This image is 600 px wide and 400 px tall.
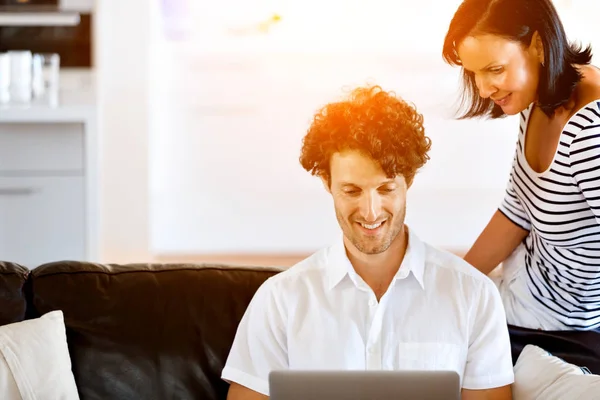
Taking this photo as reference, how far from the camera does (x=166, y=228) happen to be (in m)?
4.62

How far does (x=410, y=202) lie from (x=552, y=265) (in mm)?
2560

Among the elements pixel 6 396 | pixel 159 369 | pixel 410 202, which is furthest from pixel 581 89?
pixel 410 202

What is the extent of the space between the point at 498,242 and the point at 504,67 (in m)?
0.47

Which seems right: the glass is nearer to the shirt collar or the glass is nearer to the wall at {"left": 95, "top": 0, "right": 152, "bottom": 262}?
the wall at {"left": 95, "top": 0, "right": 152, "bottom": 262}

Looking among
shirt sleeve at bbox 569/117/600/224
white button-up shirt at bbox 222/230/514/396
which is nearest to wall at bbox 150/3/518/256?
shirt sleeve at bbox 569/117/600/224

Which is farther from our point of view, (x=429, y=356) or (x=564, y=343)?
(x=564, y=343)

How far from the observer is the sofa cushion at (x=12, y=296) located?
1.85m

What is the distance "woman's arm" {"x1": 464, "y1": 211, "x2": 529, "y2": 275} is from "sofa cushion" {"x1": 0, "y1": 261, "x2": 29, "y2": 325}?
1.06 m

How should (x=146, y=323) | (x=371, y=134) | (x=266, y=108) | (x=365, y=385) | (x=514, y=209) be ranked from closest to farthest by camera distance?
(x=365, y=385) → (x=371, y=134) → (x=146, y=323) → (x=514, y=209) → (x=266, y=108)

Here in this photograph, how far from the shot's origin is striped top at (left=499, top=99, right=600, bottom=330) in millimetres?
1841

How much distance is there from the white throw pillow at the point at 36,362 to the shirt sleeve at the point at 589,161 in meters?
1.10

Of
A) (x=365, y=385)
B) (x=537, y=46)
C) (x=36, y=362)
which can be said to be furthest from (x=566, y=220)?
(x=36, y=362)

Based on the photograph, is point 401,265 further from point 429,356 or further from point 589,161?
point 589,161

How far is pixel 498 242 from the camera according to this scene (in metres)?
2.18
